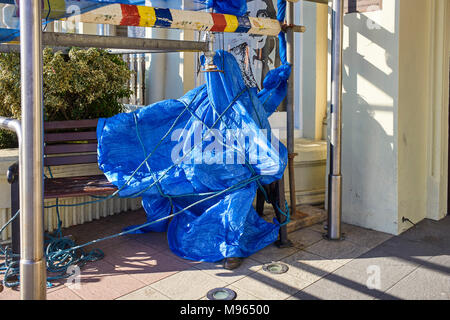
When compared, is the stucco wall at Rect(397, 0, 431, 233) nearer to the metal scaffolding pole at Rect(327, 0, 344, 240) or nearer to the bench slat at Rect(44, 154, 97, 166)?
the metal scaffolding pole at Rect(327, 0, 344, 240)

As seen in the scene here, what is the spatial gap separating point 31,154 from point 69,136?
7.47 ft

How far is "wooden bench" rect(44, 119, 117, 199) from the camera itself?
3836 mm

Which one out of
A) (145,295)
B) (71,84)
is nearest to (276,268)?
(145,295)

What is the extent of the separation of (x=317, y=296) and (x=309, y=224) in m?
1.62

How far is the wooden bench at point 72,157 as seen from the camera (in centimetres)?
384

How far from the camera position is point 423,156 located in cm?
479

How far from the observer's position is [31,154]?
2230mm

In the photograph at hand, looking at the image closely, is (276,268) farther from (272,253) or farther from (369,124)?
(369,124)

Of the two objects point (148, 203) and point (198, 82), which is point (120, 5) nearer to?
point (148, 203)

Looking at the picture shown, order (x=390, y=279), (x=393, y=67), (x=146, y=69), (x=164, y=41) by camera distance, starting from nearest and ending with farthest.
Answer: (x=390, y=279)
(x=164, y=41)
(x=393, y=67)
(x=146, y=69)

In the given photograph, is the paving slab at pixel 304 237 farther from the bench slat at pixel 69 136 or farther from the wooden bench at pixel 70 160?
the bench slat at pixel 69 136

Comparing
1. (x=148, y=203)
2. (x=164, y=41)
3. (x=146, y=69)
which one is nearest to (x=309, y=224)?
(x=148, y=203)

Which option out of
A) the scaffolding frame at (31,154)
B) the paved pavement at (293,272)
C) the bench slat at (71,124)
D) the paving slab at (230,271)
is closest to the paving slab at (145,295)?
the paved pavement at (293,272)

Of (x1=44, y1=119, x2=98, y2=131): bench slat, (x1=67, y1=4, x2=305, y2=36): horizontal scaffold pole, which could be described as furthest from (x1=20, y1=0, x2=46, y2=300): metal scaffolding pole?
(x1=44, y1=119, x2=98, y2=131): bench slat
